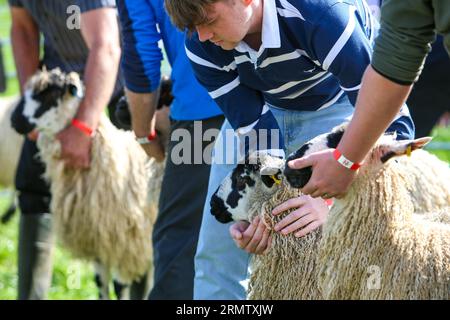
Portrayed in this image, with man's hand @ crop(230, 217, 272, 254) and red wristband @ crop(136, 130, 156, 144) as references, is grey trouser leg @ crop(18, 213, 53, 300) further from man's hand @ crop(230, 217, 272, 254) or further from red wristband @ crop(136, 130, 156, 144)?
man's hand @ crop(230, 217, 272, 254)

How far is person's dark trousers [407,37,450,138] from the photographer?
4.14 meters

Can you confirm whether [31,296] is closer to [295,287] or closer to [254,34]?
[295,287]

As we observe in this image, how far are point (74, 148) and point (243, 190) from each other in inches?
74.9

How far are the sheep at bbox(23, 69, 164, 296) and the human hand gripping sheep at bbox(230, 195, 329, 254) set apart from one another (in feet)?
5.83

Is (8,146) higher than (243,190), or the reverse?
(243,190)

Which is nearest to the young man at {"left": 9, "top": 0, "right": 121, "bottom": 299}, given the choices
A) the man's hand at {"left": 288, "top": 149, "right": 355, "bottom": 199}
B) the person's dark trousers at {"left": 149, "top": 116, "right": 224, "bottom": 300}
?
the person's dark trousers at {"left": 149, "top": 116, "right": 224, "bottom": 300}

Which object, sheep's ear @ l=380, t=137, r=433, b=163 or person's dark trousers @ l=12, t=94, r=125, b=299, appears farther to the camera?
person's dark trousers @ l=12, t=94, r=125, b=299

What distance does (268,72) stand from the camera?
7.86 ft

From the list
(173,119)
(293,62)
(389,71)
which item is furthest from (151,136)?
(389,71)

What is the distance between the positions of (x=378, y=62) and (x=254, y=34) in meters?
0.69

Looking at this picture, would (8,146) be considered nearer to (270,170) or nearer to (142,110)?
(142,110)

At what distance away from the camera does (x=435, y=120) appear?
433 centimetres

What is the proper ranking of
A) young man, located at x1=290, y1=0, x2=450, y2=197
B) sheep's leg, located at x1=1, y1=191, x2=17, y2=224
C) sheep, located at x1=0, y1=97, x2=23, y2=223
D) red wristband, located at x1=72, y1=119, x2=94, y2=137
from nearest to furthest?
young man, located at x1=290, y1=0, x2=450, y2=197, red wristband, located at x1=72, y1=119, x2=94, y2=137, sheep's leg, located at x1=1, y1=191, x2=17, y2=224, sheep, located at x1=0, y1=97, x2=23, y2=223

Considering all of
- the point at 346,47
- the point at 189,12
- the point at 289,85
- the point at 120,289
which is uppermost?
the point at 189,12
